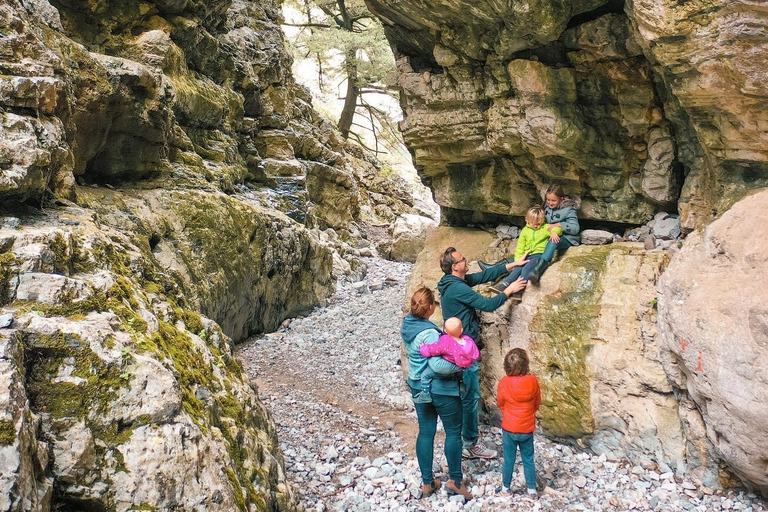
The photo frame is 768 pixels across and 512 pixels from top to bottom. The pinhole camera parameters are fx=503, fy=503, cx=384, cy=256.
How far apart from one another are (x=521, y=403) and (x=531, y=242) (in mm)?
3332

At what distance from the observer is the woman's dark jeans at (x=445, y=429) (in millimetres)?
5922

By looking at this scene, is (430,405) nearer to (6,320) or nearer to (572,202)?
(6,320)

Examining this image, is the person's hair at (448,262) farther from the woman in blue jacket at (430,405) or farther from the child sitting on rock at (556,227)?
the woman in blue jacket at (430,405)

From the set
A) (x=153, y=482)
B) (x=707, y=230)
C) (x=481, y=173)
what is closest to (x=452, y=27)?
(x=481, y=173)

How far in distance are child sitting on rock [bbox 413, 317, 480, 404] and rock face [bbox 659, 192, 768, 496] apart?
2643 mm

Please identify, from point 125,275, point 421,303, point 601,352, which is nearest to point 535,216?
point 601,352

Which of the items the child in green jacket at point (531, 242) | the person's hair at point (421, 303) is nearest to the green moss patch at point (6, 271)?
the person's hair at point (421, 303)

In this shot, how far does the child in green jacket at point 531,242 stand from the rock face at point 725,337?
2115 mm

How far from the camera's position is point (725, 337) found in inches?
220

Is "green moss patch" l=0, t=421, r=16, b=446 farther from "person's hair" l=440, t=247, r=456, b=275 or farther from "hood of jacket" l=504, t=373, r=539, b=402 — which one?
"person's hair" l=440, t=247, r=456, b=275

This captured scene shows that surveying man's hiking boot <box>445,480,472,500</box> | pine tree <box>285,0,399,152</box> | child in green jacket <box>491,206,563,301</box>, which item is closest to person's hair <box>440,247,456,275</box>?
child in green jacket <box>491,206,563,301</box>

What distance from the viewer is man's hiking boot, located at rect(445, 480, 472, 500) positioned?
6156mm

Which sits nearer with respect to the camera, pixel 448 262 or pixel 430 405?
pixel 430 405

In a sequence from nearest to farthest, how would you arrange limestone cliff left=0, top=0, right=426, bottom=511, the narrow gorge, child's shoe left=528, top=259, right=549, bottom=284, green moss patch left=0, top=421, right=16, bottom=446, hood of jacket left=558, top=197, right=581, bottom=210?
green moss patch left=0, top=421, right=16, bottom=446 < limestone cliff left=0, top=0, right=426, bottom=511 < the narrow gorge < child's shoe left=528, top=259, right=549, bottom=284 < hood of jacket left=558, top=197, right=581, bottom=210
